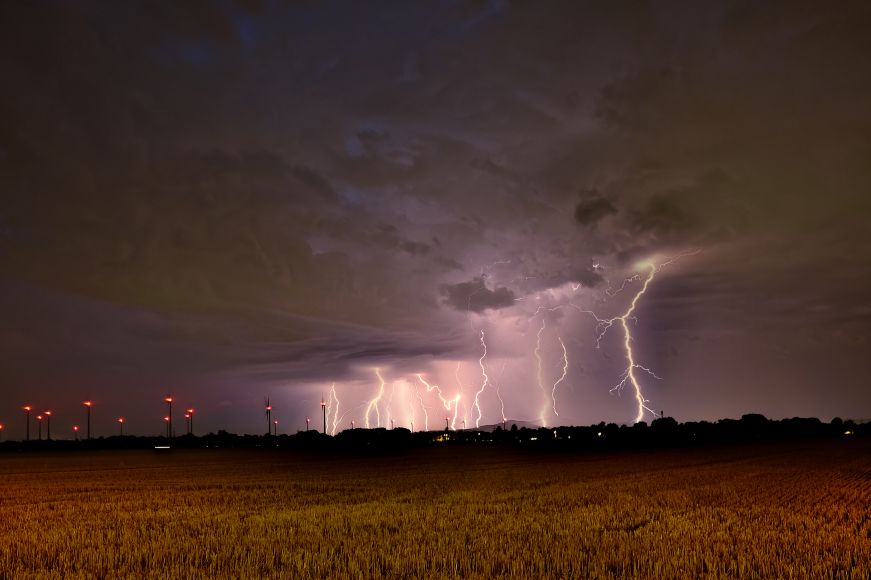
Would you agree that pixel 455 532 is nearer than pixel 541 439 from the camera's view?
Yes

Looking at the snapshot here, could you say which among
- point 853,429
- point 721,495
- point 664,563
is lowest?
point 853,429

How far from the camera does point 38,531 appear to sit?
15.9 meters

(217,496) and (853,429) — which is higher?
(217,496)

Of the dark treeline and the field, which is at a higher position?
the field

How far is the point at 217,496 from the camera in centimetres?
2508

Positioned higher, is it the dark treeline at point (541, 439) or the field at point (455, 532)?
the field at point (455, 532)

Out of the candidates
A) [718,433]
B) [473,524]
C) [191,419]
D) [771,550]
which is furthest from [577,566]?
[191,419]

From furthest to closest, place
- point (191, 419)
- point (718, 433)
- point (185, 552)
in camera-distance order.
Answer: point (191, 419) → point (718, 433) → point (185, 552)

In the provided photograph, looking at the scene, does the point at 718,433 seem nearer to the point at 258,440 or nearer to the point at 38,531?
the point at 258,440

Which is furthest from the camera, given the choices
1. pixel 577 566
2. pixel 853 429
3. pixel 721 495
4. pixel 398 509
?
pixel 853 429

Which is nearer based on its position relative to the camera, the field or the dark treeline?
the field

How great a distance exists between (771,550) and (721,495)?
11.6m

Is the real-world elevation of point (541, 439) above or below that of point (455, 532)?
below

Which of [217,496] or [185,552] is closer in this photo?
[185,552]
